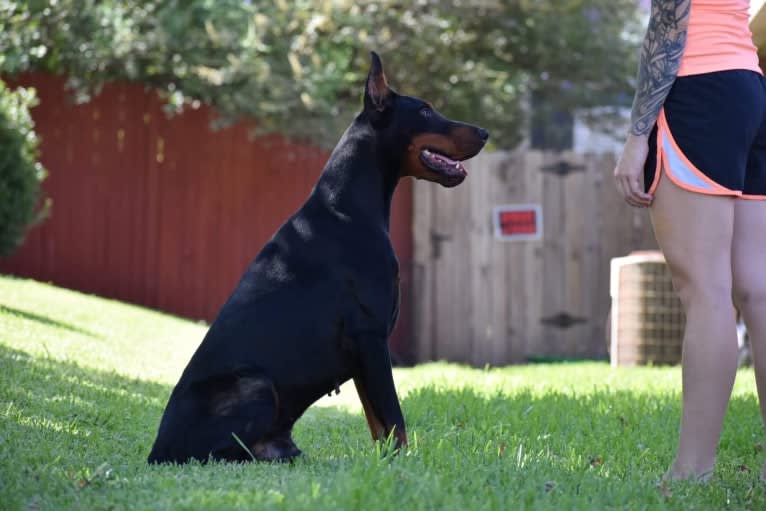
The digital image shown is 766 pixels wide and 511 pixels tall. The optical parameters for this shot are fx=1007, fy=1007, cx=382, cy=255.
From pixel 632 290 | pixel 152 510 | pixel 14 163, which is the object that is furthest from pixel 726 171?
pixel 14 163

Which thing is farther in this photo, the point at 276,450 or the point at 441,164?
the point at 441,164

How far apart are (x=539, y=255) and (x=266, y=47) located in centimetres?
371

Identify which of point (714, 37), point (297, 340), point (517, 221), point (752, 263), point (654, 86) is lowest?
point (297, 340)

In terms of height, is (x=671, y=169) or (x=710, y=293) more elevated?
(x=671, y=169)

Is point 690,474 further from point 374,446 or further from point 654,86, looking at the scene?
point 654,86

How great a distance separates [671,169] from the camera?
3.26 meters

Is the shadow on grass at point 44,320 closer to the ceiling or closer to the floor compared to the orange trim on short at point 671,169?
closer to the floor

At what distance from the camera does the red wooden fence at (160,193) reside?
452 inches

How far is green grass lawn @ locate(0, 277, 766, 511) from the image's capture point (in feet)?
9.50

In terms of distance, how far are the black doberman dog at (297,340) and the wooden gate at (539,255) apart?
7279 mm

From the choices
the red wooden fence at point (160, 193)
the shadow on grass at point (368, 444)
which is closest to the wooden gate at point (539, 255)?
the red wooden fence at point (160, 193)

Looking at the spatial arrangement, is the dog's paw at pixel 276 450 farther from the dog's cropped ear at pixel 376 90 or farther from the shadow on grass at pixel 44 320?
the shadow on grass at pixel 44 320

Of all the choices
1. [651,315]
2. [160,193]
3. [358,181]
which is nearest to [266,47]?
[160,193]

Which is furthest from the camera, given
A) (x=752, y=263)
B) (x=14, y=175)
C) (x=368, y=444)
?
(x=14, y=175)
